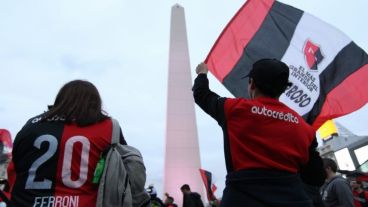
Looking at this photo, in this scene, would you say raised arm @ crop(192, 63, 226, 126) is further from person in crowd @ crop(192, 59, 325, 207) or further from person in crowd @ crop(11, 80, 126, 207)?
person in crowd @ crop(11, 80, 126, 207)

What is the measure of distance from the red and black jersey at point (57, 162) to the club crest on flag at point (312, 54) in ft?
9.64

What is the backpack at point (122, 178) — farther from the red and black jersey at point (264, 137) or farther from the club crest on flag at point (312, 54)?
the club crest on flag at point (312, 54)

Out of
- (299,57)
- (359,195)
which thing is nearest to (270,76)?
(299,57)

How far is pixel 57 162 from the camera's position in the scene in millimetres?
1894

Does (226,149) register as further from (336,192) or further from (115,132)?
(336,192)

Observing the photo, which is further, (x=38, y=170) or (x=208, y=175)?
(x=208, y=175)

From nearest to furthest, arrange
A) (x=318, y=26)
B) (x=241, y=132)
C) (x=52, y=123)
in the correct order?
(x=241, y=132), (x=52, y=123), (x=318, y=26)

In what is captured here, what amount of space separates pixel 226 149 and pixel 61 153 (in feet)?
2.51

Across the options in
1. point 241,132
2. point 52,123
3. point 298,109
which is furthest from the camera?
point 298,109

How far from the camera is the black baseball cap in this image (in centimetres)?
204

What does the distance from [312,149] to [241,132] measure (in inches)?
16.5

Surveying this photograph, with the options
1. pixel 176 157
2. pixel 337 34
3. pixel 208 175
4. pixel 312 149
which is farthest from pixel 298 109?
pixel 176 157

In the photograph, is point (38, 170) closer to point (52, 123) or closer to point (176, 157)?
point (52, 123)

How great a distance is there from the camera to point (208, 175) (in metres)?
11.0
